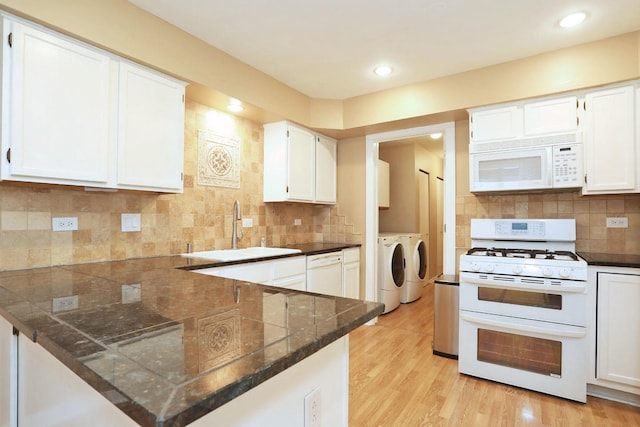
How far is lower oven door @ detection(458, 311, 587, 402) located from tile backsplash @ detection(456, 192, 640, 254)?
34.3 inches

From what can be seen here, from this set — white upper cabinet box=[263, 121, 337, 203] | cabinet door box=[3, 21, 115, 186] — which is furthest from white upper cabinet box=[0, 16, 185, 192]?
white upper cabinet box=[263, 121, 337, 203]

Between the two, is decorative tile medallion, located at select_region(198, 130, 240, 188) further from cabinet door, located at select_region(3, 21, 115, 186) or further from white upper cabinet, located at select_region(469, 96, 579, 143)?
white upper cabinet, located at select_region(469, 96, 579, 143)

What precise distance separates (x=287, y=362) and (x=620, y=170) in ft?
9.20

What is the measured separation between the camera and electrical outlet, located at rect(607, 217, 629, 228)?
252cm

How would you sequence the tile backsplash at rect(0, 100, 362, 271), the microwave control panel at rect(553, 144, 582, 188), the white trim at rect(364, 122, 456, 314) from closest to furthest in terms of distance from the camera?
1. the tile backsplash at rect(0, 100, 362, 271)
2. the microwave control panel at rect(553, 144, 582, 188)
3. the white trim at rect(364, 122, 456, 314)

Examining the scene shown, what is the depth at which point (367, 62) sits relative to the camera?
8.99 ft

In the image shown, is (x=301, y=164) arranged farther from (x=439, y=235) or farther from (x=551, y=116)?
(x=439, y=235)

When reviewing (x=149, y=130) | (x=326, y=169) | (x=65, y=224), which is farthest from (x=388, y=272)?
(x=65, y=224)

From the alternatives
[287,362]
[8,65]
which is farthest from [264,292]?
[8,65]

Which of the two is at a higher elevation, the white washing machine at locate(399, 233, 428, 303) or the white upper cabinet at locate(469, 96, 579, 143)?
the white upper cabinet at locate(469, 96, 579, 143)

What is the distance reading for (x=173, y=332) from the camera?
763mm

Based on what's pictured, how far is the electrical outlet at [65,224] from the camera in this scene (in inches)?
74.9

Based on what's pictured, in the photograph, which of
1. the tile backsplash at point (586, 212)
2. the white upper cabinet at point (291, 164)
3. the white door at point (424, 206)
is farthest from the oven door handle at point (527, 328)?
the white door at point (424, 206)

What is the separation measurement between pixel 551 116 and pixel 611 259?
113cm
